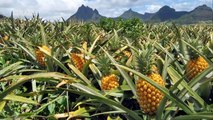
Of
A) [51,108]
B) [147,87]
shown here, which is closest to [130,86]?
[147,87]

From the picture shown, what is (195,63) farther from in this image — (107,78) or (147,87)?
(107,78)

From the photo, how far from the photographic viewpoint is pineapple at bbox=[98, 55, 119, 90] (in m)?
3.16

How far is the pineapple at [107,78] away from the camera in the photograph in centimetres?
316

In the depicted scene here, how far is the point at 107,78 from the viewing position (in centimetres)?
319

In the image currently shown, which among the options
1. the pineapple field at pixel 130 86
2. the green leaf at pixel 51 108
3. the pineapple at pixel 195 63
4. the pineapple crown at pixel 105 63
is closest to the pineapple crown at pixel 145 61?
the pineapple field at pixel 130 86

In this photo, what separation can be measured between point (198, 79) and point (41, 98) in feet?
6.30

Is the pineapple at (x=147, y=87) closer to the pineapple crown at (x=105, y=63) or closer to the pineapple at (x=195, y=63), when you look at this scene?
the pineapple at (x=195, y=63)

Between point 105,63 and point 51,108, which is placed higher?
point 105,63

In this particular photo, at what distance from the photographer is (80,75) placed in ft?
11.0

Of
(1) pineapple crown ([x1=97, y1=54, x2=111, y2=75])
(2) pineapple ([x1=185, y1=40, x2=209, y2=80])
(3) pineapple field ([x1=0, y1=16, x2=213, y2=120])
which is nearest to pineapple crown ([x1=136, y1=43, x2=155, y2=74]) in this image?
(3) pineapple field ([x1=0, y1=16, x2=213, y2=120])

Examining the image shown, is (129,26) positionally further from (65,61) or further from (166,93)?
(166,93)

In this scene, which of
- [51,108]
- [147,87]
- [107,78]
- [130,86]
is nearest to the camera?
[147,87]

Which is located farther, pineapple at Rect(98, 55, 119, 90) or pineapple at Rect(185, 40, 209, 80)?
pineapple at Rect(98, 55, 119, 90)

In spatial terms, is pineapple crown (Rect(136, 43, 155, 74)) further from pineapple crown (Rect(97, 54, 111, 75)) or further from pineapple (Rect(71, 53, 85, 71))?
pineapple (Rect(71, 53, 85, 71))
